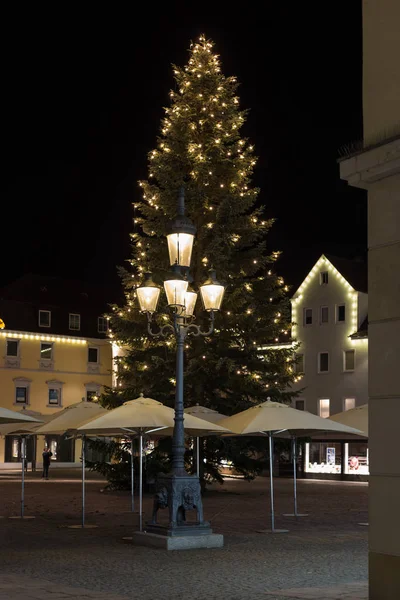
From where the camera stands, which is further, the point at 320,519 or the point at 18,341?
the point at 18,341

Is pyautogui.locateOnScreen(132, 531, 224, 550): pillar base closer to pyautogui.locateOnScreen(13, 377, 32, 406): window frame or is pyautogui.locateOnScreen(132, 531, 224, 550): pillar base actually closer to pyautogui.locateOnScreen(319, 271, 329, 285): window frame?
pyautogui.locateOnScreen(319, 271, 329, 285): window frame

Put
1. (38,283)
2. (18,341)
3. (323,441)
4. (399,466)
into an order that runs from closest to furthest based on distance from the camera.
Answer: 1. (399,466)
2. (323,441)
3. (18,341)
4. (38,283)

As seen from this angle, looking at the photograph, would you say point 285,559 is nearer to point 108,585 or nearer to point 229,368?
point 108,585

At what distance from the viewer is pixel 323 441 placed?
53438 millimetres

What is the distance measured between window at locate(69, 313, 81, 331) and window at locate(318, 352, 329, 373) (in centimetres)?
2313

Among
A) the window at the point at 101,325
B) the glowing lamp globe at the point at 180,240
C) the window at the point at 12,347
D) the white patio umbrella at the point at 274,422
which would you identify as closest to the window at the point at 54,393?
the window at the point at 12,347

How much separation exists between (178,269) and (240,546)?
526cm

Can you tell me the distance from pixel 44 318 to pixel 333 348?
24302mm

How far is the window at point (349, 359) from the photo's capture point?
178 ft

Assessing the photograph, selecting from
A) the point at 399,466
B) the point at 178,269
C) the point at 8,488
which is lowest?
the point at 8,488

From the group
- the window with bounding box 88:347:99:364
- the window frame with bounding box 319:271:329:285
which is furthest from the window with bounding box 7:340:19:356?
the window frame with bounding box 319:271:329:285

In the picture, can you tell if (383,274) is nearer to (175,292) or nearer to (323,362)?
(175,292)

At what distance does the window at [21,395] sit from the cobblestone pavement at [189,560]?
40.9 m

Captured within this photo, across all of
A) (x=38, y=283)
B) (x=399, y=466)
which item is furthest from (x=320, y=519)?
→ (x=38, y=283)
